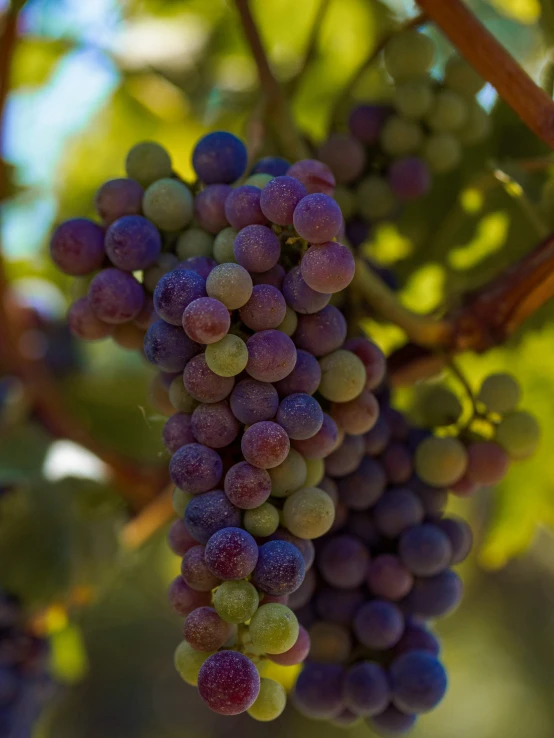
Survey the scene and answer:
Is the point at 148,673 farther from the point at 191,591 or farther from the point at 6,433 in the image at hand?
the point at 191,591

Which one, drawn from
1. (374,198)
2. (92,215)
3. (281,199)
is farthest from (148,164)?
(92,215)

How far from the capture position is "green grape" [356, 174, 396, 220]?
2.59 feet

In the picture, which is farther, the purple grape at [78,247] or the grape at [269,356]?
the purple grape at [78,247]

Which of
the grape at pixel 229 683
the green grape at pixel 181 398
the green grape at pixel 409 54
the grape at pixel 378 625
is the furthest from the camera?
the green grape at pixel 409 54

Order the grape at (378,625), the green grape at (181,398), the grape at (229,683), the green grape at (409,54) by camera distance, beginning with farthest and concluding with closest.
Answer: the green grape at (409,54) → the grape at (378,625) → the green grape at (181,398) → the grape at (229,683)

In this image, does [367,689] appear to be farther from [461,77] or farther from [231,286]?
[461,77]

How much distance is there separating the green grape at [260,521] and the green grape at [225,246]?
6.5 inches

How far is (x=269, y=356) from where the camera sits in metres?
0.49

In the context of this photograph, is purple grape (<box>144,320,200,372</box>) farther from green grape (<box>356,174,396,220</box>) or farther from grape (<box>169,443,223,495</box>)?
green grape (<box>356,174,396,220</box>)

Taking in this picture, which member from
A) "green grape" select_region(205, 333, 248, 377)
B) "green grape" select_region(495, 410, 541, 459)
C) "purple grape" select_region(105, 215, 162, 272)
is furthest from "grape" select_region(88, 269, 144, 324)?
"green grape" select_region(495, 410, 541, 459)

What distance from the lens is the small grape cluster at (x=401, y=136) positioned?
0.77m

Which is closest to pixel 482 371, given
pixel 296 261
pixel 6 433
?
pixel 296 261

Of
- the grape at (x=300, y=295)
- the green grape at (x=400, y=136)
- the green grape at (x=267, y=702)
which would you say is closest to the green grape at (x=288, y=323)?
the grape at (x=300, y=295)

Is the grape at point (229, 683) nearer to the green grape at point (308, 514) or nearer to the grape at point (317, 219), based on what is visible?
the green grape at point (308, 514)
